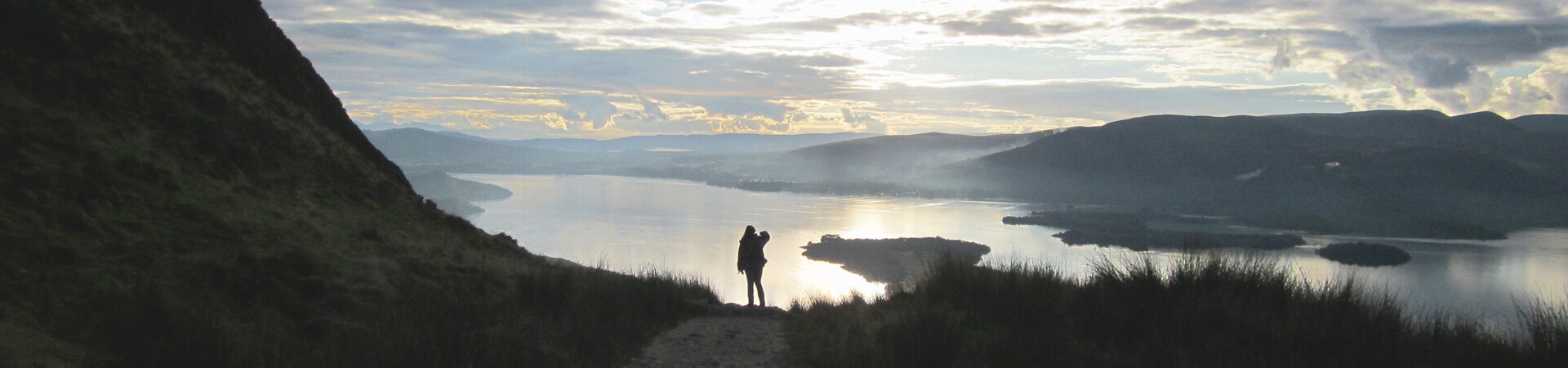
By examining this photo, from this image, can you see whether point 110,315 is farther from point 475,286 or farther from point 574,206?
point 574,206

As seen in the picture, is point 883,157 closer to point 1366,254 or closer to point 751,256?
point 1366,254

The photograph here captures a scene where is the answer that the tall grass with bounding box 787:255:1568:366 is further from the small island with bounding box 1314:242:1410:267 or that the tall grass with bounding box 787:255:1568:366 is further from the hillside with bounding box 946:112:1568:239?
the hillside with bounding box 946:112:1568:239

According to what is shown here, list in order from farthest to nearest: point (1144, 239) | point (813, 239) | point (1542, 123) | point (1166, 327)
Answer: point (1542, 123)
point (813, 239)
point (1144, 239)
point (1166, 327)

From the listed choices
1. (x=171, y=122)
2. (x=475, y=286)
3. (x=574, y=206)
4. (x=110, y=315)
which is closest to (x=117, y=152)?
(x=171, y=122)

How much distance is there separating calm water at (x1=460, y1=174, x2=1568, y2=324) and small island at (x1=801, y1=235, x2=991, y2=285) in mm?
1088

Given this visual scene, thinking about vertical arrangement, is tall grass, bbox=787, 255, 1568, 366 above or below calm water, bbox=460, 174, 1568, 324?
above

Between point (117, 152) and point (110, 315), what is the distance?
15.1 ft

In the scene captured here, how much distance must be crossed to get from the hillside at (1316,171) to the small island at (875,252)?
42998mm

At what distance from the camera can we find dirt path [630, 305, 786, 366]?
718 centimetres

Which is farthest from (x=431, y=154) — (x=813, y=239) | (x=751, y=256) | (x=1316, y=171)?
(x=751, y=256)

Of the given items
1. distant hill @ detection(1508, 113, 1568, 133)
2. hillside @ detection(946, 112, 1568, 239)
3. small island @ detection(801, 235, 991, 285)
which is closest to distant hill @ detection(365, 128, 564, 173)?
hillside @ detection(946, 112, 1568, 239)

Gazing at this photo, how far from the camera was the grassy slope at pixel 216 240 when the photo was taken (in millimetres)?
5176

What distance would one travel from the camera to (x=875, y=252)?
5088 cm

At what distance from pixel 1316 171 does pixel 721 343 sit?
125m
